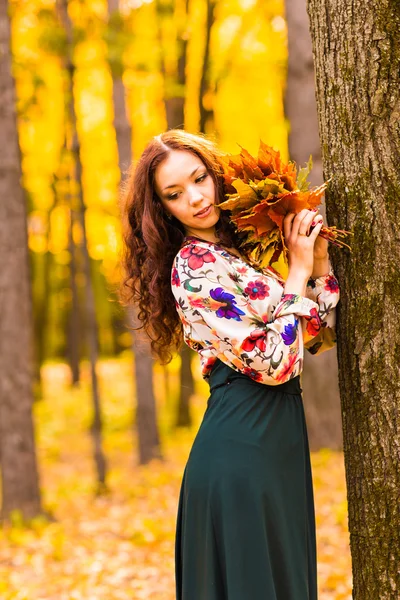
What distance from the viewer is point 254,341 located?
2.60 metres

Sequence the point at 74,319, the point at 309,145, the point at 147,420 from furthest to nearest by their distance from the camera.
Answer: the point at 74,319 < the point at 147,420 < the point at 309,145

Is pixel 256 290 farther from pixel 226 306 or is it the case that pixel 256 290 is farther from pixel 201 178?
pixel 201 178

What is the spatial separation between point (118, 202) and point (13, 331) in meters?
4.84

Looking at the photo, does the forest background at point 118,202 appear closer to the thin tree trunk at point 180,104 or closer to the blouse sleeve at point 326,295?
the thin tree trunk at point 180,104

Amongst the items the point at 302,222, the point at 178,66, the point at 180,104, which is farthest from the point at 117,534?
the point at 178,66

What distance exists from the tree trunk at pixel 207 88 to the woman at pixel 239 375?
30.8ft

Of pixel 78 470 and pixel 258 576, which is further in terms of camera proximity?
pixel 78 470

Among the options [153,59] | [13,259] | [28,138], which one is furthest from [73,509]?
[28,138]

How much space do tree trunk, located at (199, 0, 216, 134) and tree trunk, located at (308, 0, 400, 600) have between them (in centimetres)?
950

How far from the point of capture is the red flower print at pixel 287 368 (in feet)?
8.46

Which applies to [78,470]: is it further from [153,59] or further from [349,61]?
[349,61]

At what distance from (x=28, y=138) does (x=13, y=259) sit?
432 inches

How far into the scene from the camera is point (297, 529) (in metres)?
2.78

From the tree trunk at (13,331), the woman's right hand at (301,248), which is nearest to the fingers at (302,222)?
the woman's right hand at (301,248)
